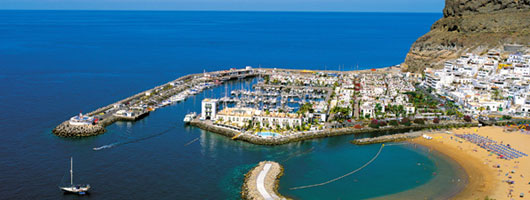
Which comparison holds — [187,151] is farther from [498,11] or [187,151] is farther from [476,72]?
[498,11]

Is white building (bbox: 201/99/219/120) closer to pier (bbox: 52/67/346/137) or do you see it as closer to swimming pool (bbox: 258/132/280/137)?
pier (bbox: 52/67/346/137)

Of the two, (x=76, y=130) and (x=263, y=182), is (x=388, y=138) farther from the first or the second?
(x=76, y=130)

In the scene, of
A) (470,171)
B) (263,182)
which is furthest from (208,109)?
(470,171)

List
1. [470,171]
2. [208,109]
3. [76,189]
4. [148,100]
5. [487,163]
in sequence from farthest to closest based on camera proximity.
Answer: [148,100]
[208,109]
[487,163]
[470,171]
[76,189]

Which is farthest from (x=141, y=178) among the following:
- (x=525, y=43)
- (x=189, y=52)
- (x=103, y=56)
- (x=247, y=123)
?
(x=189, y=52)

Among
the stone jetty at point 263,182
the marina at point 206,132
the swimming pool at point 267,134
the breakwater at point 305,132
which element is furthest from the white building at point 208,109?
the stone jetty at point 263,182

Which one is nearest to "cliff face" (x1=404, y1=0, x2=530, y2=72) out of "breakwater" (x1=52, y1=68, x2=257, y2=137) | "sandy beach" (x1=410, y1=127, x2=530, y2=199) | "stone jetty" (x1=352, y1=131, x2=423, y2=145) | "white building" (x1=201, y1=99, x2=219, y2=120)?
"breakwater" (x1=52, y1=68, x2=257, y2=137)
